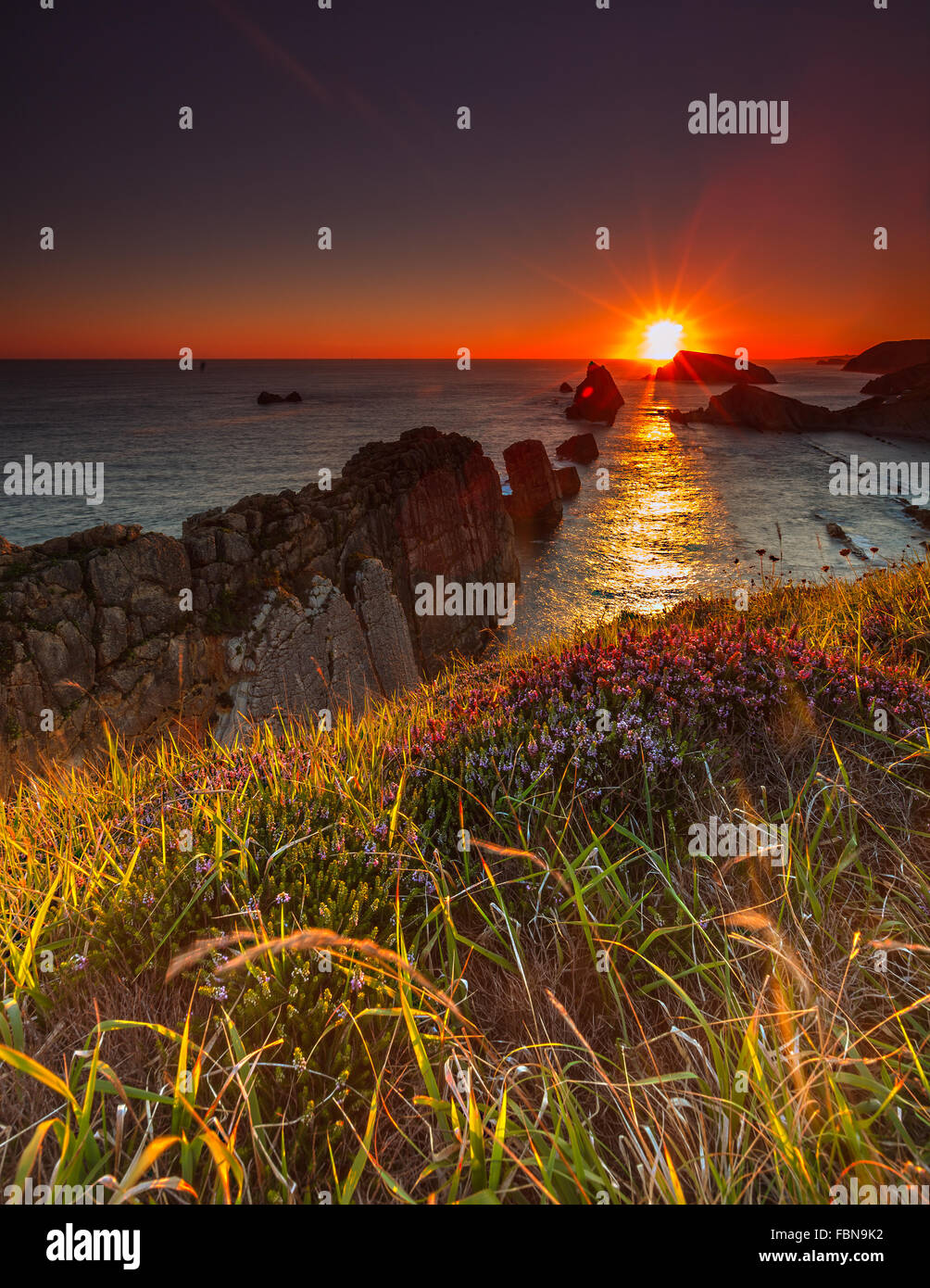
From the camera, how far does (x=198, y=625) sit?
1504cm

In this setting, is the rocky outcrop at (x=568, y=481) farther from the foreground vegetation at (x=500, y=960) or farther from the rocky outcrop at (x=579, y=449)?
the foreground vegetation at (x=500, y=960)

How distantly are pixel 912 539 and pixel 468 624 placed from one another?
33.3 meters

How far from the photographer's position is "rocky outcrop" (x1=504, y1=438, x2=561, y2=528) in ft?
190

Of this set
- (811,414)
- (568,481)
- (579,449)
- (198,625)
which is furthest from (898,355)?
(198,625)

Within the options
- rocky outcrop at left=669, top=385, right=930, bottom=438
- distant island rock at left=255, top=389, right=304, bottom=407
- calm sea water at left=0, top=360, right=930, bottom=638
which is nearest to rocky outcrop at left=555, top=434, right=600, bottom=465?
calm sea water at left=0, top=360, right=930, bottom=638

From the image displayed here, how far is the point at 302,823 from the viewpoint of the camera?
127 inches

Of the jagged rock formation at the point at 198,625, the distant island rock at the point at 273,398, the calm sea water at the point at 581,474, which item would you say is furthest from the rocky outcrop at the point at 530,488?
the distant island rock at the point at 273,398

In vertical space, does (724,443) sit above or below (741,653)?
above

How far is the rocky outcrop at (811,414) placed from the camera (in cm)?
9425

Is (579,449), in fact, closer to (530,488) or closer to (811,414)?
(530,488)

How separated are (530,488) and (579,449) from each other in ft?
129

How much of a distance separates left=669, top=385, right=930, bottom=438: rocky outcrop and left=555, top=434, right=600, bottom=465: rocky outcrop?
44047 mm

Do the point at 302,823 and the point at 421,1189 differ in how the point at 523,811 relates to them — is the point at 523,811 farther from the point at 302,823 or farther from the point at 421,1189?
the point at 421,1189
